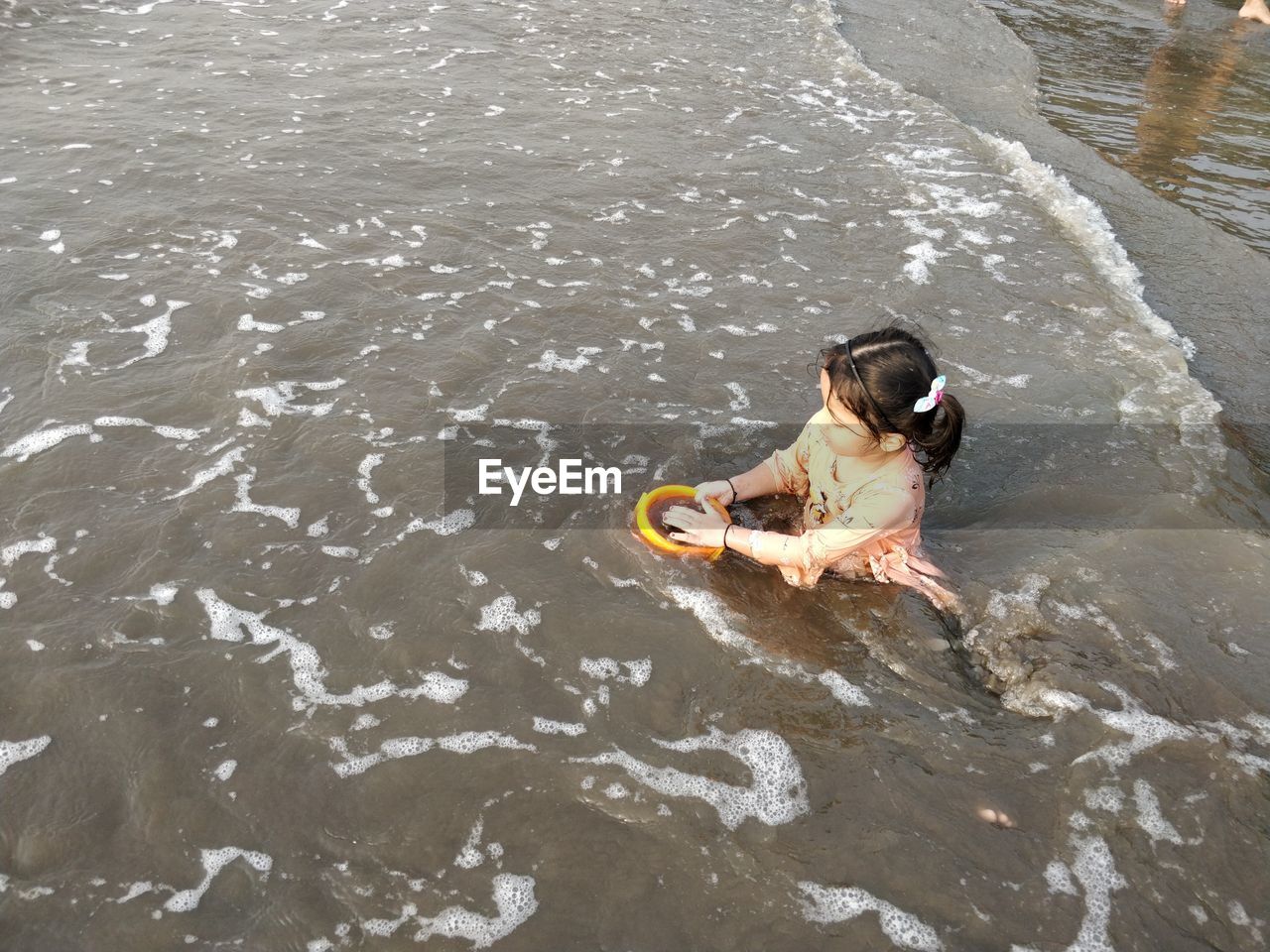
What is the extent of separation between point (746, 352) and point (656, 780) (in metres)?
3.19

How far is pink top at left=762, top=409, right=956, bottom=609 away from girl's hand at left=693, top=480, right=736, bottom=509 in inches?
14.5

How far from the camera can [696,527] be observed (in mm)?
4188

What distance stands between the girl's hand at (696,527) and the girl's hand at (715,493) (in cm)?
18

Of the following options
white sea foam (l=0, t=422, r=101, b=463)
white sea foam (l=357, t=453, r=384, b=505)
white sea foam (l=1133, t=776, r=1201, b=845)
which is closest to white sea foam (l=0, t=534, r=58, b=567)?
white sea foam (l=0, t=422, r=101, b=463)

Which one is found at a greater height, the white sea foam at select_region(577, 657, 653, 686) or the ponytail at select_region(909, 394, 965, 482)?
the ponytail at select_region(909, 394, 965, 482)

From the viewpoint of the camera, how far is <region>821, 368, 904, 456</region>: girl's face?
3.79 metres

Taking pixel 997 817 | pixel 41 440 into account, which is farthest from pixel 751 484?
pixel 41 440

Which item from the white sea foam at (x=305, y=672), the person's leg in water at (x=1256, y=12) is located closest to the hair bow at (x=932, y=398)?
A: the white sea foam at (x=305, y=672)

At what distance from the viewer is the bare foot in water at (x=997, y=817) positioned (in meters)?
3.22

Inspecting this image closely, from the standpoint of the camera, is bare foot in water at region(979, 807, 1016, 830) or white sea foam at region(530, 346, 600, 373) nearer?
bare foot in water at region(979, 807, 1016, 830)

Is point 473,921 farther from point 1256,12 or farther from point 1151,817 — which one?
point 1256,12

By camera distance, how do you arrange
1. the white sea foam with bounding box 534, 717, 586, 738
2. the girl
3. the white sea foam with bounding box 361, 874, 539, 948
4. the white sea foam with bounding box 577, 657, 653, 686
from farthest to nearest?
the white sea foam with bounding box 577, 657, 653, 686 → the girl → the white sea foam with bounding box 534, 717, 586, 738 → the white sea foam with bounding box 361, 874, 539, 948

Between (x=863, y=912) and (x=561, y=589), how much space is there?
1.85 m

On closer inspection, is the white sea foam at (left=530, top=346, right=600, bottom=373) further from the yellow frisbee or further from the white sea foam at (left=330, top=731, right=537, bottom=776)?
the white sea foam at (left=330, top=731, right=537, bottom=776)
